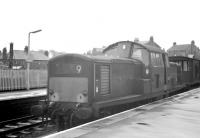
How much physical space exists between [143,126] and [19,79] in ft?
60.7

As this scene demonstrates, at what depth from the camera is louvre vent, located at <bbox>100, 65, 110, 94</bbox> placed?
917cm

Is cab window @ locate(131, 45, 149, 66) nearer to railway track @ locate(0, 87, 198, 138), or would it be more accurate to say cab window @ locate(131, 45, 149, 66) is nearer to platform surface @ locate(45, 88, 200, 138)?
platform surface @ locate(45, 88, 200, 138)

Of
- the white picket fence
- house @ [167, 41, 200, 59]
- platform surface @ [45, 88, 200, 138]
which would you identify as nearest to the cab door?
platform surface @ [45, 88, 200, 138]

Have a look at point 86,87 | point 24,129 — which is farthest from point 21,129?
point 86,87

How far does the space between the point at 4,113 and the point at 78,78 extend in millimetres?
4010

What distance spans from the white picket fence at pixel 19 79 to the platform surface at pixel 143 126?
15267 mm

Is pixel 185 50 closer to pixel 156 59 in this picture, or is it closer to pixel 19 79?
pixel 19 79

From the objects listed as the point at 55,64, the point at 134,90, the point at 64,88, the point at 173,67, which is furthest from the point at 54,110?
the point at 173,67

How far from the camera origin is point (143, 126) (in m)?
7.36

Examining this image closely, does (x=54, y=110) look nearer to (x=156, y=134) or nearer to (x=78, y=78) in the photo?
(x=78, y=78)

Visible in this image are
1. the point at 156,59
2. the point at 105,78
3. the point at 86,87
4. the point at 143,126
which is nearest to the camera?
the point at 143,126

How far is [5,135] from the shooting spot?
8.84 metres

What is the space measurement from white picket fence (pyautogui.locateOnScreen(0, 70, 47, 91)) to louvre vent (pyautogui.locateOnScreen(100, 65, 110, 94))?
48.0ft

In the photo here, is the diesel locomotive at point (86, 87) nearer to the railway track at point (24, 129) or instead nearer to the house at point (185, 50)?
the railway track at point (24, 129)
